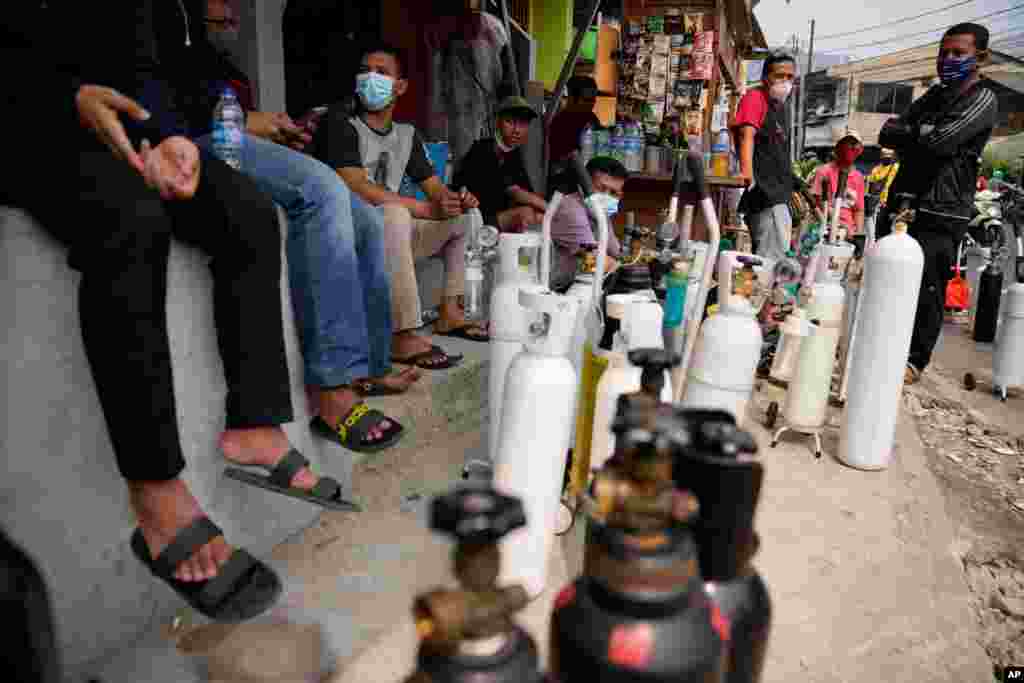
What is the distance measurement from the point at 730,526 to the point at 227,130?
1804mm

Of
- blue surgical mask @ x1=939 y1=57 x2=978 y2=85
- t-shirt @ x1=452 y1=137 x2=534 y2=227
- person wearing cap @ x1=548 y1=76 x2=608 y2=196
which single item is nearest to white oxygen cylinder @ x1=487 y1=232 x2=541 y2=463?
t-shirt @ x1=452 y1=137 x2=534 y2=227

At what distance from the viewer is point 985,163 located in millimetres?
18109

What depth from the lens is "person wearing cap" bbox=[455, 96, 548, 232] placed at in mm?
4095

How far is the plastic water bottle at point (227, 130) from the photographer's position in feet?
6.37

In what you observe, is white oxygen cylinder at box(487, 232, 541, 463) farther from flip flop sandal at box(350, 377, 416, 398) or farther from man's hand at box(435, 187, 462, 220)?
man's hand at box(435, 187, 462, 220)

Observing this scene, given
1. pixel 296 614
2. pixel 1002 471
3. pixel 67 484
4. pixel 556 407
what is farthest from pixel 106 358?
pixel 1002 471

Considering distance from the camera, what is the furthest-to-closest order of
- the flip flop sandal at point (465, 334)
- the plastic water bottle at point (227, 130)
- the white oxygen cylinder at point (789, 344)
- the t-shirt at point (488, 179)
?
the t-shirt at point (488, 179) → the flip flop sandal at point (465, 334) → the white oxygen cylinder at point (789, 344) → the plastic water bottle at point (227, 130)

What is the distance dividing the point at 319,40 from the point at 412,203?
2690 millimetres

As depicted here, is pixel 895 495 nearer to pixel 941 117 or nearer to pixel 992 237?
pixel 941 117

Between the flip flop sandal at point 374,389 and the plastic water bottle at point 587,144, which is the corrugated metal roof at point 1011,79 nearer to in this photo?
the plastic water bottle at point 587,144

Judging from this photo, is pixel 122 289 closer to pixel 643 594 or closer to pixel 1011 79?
pixel 643 594

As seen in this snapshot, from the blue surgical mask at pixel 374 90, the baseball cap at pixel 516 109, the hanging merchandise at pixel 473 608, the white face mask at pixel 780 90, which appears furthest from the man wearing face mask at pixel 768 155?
the hanging merchandise at pixel 473 608

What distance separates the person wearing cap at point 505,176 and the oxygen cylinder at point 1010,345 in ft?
10.4

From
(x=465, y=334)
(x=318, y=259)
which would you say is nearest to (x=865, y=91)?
(x=465, y=334)
